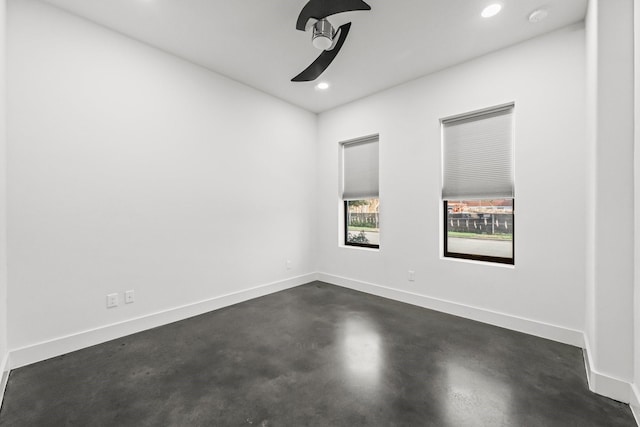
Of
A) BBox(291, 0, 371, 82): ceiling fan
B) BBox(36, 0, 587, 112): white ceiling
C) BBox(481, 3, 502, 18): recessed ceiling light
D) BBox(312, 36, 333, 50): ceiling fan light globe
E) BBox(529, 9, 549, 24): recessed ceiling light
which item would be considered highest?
BBox(36, 0, 587, 112): white ceiling

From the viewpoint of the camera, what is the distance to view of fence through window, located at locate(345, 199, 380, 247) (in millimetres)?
4476

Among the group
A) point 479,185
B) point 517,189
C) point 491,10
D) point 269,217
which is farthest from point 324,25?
point 269,217

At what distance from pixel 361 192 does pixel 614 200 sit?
295cm

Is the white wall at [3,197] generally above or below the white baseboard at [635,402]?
above

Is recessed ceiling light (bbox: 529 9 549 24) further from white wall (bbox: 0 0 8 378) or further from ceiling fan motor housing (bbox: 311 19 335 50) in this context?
white wall (bbox: 0 0 8 378)

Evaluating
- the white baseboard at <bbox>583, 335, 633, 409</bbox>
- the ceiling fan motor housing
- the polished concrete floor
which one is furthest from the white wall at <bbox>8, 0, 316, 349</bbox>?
the white baseboard at <bbox>583, 335, 633, 409</bbox>

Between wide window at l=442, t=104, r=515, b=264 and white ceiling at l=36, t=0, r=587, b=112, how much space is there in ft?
2.58

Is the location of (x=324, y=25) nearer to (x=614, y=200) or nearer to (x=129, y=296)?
(x=614, y=200)

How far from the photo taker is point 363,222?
183 inches

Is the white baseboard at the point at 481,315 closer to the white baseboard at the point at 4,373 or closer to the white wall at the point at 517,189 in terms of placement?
the white wall at the point at 517,189

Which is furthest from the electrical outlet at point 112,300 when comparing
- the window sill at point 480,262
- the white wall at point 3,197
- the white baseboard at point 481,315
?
the window sill at point 480,262

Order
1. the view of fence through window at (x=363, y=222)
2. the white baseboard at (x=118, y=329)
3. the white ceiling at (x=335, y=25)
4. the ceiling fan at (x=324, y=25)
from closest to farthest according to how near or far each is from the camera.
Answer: the ceiling fan at (x=324, y=25) → the white baseboard at (x=118, y=329) → the white ceiling at (x=335, y=25) → the view of fence through window at (x=363, y=222)

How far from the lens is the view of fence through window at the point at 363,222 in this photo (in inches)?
176

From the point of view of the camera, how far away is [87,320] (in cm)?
260
